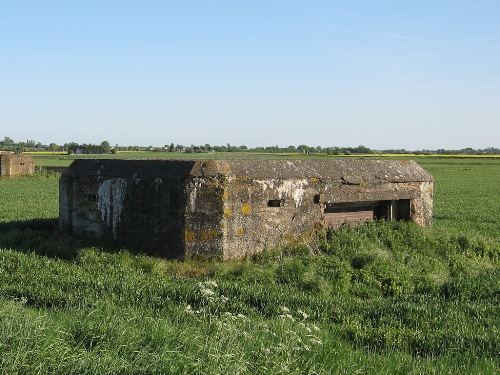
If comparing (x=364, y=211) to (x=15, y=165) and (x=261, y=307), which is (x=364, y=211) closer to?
(x=261, y=307)

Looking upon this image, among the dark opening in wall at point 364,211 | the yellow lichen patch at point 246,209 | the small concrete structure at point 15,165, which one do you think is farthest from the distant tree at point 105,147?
the yellow lichen patch at point 246,209

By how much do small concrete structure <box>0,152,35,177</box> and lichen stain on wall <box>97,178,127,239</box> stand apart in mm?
30413

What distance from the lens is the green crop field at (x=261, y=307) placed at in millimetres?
4148

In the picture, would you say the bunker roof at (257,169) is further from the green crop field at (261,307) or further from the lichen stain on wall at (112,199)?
the green crop field at (261,307)

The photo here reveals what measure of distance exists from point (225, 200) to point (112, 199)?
6.98 ft

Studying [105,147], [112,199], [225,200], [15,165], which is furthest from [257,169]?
[105,147]

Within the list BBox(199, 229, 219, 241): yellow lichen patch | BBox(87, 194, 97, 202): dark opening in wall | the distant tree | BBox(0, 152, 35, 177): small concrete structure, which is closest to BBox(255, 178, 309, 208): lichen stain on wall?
BBox(199, 229, 219, 241): yellow lichen patch

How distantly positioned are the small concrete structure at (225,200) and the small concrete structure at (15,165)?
96.8 feet

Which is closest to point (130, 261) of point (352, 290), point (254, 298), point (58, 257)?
point (58, 257)

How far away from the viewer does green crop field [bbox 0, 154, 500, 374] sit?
415 cm

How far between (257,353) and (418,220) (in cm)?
715

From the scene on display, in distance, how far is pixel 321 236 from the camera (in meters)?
9.47

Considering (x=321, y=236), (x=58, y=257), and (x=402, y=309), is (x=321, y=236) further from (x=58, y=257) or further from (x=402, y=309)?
(x=58, y=257)

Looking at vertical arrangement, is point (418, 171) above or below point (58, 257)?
above
